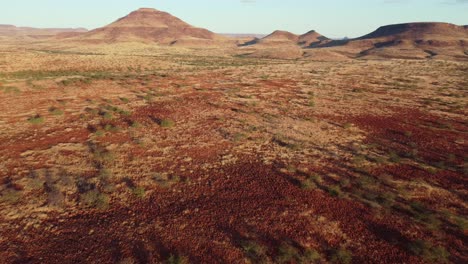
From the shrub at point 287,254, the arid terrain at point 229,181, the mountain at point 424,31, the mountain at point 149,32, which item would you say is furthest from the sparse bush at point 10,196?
the mountain at point 149,32

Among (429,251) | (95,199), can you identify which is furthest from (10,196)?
(429,251)

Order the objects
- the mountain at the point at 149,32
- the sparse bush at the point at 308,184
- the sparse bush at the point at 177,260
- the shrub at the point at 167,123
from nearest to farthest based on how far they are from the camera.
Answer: the sparse bush at the point at 177,260 → the sparse bush at the point at 308,184 → the shrub at the point at 167,123 → the mountain at the point at 149,32

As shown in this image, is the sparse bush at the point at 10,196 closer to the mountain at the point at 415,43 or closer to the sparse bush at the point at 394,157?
the sparse bush at the point at 394,157

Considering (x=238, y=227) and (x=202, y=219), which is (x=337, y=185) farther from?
(x=202, y=219)

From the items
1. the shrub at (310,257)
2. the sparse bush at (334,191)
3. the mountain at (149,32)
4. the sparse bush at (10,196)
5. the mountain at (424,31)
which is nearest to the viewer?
the shrub at (310,257)

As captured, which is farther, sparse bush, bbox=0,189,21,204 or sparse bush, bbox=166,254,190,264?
sparse bush, bbox=0,189,21,204

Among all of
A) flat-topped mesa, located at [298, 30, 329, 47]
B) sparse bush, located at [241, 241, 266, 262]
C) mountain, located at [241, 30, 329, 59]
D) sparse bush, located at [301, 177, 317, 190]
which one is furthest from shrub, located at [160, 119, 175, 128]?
flat-topped mesa, located at [298, 30, 329, 47]

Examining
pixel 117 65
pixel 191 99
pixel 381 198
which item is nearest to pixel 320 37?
pixel 117 65

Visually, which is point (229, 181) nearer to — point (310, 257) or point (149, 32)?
point (310, 257)

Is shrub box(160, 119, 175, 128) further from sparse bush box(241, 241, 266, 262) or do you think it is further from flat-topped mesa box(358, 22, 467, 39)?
flat-topped mesa box(358, 22, 467, 39)
